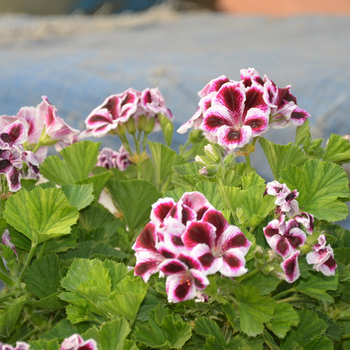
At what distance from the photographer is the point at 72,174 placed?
49 cm

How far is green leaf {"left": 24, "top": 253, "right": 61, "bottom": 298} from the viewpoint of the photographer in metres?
0.41

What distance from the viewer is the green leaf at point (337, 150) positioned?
1.41 ft

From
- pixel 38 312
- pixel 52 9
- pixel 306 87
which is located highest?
pixel 38 312

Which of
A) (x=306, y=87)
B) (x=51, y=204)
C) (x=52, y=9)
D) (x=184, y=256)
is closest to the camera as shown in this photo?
(x=184, y=256)

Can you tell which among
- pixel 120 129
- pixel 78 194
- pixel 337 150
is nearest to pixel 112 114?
pixel 120 129

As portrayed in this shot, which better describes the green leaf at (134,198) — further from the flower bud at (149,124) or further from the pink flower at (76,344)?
the pink flower at (76,344)

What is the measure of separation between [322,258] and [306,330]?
0.07m

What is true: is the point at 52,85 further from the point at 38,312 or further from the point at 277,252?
the point at 277,252

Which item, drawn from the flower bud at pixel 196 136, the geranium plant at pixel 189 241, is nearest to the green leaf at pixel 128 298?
the geranium plant at pixel 189 241

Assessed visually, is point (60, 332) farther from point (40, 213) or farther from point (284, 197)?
point (284, 197)

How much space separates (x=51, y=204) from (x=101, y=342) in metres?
0.13

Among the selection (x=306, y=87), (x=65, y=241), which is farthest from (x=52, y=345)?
(x=306, y=87)

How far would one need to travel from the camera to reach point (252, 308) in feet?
1.09

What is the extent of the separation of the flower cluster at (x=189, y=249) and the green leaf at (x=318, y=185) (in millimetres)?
99
